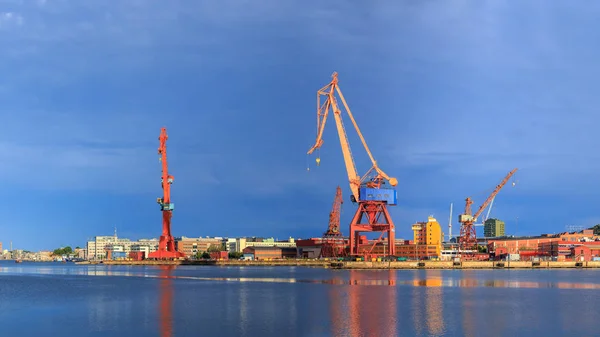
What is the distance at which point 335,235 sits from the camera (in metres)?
121

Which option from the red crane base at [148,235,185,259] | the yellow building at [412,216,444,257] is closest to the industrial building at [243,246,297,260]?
the yellow building at [412,216,444,257]

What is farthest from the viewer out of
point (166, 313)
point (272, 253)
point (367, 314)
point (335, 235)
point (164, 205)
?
point (272, 253)

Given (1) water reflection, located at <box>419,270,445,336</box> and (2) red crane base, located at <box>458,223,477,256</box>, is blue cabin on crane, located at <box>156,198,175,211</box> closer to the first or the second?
(2) red crane base, located at <box>458,223,477,256</box>

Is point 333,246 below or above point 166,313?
below

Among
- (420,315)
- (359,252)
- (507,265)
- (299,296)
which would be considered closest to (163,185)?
(359,252)

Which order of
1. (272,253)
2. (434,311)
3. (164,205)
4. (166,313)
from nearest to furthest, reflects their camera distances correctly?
(166,313) < (434,311) < (164,205) < (272,253)

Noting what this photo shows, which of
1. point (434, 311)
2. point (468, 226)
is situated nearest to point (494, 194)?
point (468, 226)

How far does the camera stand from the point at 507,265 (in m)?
91.2

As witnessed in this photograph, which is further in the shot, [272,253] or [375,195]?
[272,253]

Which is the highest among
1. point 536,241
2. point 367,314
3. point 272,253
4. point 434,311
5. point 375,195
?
point 375,195

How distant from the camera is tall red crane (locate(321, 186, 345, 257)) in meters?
120

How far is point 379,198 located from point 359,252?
17.1m

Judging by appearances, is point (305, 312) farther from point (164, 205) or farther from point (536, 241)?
point (536, 241)

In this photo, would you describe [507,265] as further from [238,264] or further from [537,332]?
[537,332]
